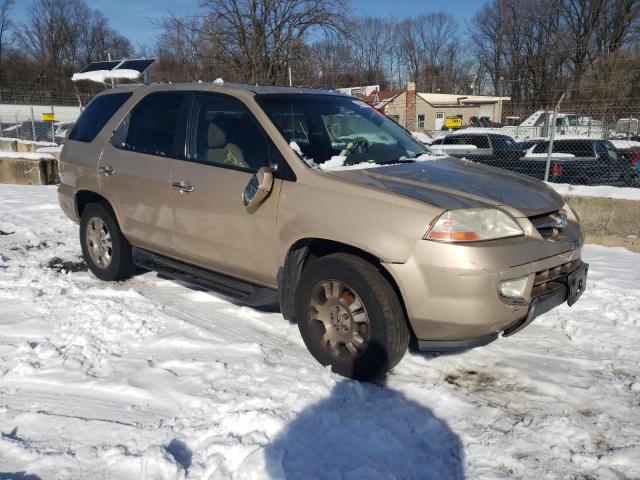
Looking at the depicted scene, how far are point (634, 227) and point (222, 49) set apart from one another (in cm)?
1254

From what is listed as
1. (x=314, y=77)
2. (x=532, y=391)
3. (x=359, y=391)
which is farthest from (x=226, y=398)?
(x=314, y=77)

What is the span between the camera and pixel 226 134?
4.09 metres

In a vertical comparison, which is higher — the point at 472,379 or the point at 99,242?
the point at 99,242

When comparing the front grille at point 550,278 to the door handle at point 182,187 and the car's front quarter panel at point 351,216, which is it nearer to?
the car's front quarter panel at point 351,216

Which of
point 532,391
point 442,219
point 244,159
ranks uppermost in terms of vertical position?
point 244,159

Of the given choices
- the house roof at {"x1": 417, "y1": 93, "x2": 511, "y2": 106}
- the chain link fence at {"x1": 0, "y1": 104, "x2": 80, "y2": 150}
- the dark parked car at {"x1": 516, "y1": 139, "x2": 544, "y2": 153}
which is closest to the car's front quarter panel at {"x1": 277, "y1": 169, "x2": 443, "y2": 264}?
the dark parked car at {"x1": 516, "y1": 139, "x2": 544, "y2": 153}

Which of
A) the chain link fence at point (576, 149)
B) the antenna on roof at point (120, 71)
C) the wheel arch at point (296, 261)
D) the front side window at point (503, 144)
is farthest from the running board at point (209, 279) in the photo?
the front side window at point (503, 144)

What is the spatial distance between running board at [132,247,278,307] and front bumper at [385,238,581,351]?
1.12 m

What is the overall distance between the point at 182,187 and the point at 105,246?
5.14 feet

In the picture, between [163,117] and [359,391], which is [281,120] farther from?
[359,391]

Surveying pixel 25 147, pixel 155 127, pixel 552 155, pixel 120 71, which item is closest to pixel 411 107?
pixel 552 155

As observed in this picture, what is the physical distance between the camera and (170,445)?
2.69 meters

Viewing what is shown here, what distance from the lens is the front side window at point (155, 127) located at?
4434 mm

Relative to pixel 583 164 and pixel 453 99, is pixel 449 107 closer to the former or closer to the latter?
pixel 453 99
